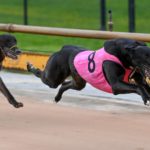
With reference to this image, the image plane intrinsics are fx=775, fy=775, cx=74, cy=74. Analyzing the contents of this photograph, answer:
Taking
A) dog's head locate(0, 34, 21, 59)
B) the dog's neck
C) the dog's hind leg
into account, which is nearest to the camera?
the dog's neck

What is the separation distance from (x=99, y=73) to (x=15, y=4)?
10.0 m

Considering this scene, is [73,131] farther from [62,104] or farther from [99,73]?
[62,104]

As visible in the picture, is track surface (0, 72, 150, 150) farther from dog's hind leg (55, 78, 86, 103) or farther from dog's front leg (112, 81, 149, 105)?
dog's front leg (112, 81, 149, 105)

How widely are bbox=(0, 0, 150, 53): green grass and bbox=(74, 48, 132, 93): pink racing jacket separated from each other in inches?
285

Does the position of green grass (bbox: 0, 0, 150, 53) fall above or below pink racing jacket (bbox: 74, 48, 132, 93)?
below

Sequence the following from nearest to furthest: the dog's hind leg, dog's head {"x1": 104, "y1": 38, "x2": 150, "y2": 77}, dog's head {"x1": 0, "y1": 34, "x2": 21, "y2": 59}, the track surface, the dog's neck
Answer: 1. the track surface
2. dog's head {"x1": 104, "y1": 38, "x2": 150, "y2": 77}
3. the dog's neck
4. the dog's hind leg
5. dog's head {"x1": 0, "y1": 34, "x2": 21, "y2": 59}

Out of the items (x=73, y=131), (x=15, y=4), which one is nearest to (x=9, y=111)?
(x=73, y=131)

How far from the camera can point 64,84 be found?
945cm

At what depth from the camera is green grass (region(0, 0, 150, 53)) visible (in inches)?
653

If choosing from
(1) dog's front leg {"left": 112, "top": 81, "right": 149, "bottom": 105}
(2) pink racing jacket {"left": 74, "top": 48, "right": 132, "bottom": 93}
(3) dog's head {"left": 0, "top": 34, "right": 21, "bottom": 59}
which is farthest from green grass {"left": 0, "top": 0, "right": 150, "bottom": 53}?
(1) dog's front leg {"left": 112, "top": 81, "right": 149, "bottom": 105}

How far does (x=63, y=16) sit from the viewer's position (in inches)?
730

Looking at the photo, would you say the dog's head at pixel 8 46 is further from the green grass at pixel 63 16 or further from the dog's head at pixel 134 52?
the green grass at pixel 63 16

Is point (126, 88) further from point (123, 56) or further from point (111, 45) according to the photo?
point (111, 45)

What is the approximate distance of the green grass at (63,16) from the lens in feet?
54.4
